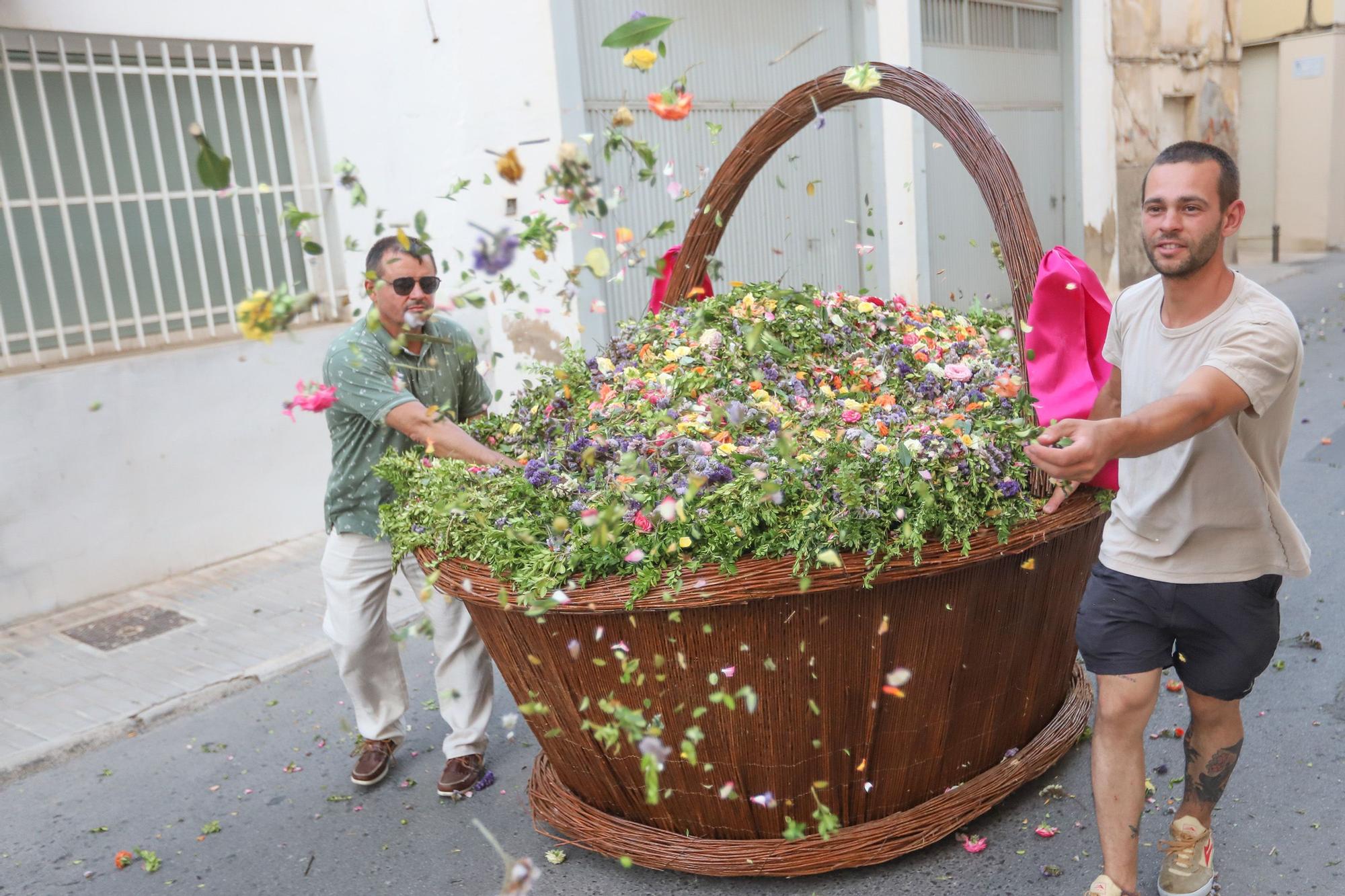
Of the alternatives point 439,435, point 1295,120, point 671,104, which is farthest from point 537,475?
point 1295,120

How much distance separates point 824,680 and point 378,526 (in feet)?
5.07

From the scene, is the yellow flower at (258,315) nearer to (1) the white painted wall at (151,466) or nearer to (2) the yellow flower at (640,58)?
(2) the yellow flower at (640,58)

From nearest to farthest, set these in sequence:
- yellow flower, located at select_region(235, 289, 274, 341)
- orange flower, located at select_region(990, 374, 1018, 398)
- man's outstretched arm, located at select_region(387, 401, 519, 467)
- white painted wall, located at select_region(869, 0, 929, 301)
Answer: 1. yellow flower, located at select_region(235, 289, 274, 341)
2. orange flower, located at select_region(990, 374, 1018, 398)
3. man's outstretched arm, located at select_region(387, 401, 519, 467)
4. white painted wall, located at select_region(869, 0, 929, 301)

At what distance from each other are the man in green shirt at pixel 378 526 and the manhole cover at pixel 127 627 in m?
1.91

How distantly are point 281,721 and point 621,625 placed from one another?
2.20 metres

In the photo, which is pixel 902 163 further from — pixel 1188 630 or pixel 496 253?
pixel 496 253

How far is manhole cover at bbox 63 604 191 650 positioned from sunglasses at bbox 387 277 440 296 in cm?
263

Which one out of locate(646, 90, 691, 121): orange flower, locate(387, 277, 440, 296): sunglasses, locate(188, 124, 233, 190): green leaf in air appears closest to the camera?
locate(188, 124, 233, 190): green leaf in air

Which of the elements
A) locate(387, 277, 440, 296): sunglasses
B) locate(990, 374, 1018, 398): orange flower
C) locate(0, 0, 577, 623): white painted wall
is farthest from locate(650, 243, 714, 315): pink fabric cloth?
locate(0, 0, 577, 623): white painted wall

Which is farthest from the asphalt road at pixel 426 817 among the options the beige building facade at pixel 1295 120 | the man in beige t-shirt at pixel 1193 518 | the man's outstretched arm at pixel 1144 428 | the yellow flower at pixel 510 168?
the beige building facade at pixel 1295 120

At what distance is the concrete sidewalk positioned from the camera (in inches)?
167

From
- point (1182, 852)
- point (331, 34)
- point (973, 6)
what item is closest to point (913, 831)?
point (1182, 852)

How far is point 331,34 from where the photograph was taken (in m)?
6.25

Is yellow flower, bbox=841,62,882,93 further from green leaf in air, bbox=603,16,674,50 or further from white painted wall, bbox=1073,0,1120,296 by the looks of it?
white painted wall, bbox=1073,0,1120,296
